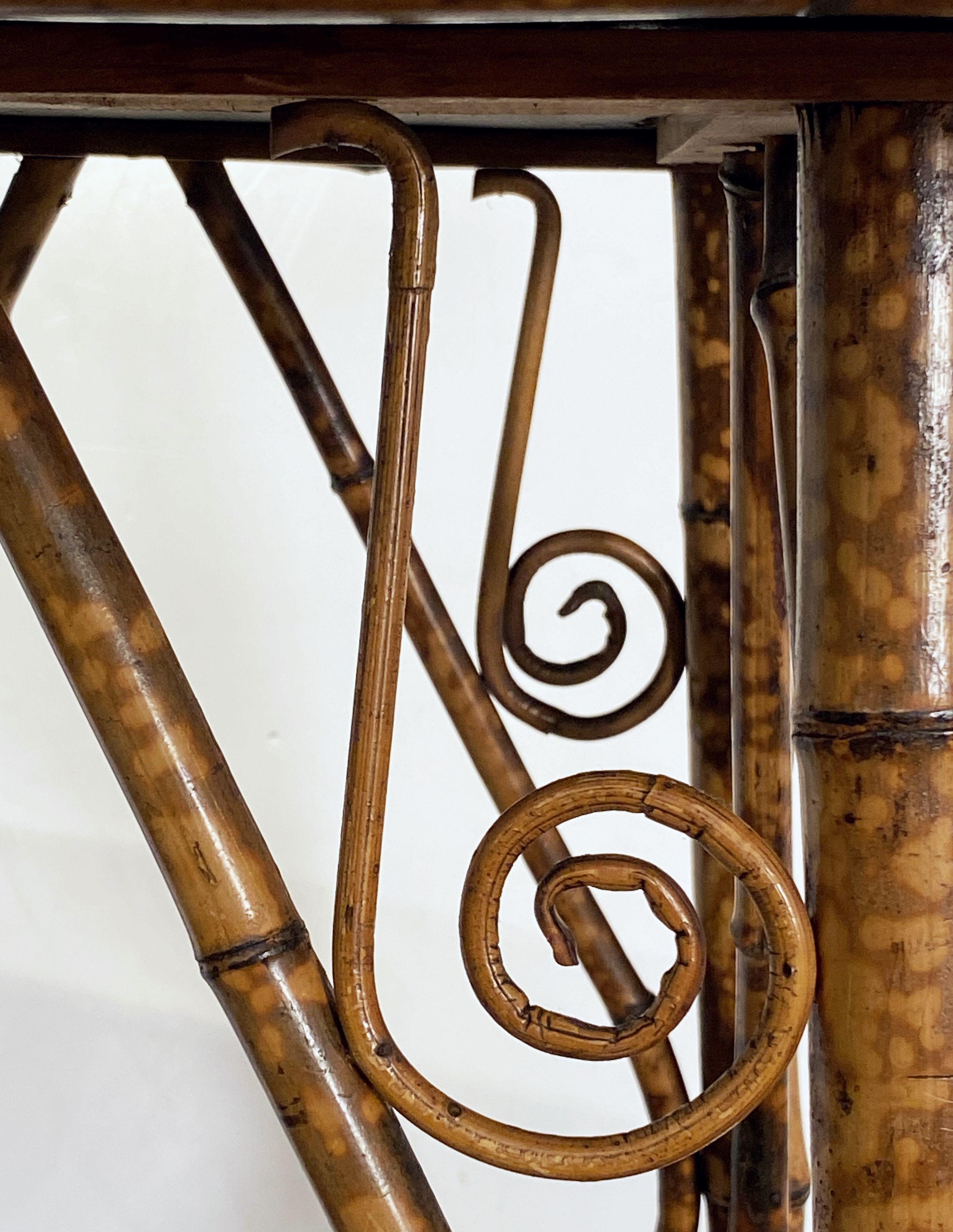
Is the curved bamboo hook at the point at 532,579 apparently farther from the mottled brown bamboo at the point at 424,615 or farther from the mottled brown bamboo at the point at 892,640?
the mottled brown bamboo at the point at 892,640

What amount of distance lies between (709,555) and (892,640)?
25 cm

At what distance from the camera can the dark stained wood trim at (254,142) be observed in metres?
0.60

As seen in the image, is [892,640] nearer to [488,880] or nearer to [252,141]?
[488,880]

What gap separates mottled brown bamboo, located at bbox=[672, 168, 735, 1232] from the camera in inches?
26.6

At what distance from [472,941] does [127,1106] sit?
919 millimetres

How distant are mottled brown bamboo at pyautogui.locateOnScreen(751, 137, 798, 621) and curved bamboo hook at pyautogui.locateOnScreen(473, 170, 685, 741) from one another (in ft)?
0.45

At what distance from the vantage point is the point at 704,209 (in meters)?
0.66

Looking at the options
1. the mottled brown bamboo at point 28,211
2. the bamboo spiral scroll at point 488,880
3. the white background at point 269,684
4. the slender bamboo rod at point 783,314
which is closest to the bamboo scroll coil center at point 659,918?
the bamboo spiral scroll at point 488,880

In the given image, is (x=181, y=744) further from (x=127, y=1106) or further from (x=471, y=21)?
(x=127, y=1106)

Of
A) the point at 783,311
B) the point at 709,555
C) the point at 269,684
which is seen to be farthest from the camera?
the point at 269,684

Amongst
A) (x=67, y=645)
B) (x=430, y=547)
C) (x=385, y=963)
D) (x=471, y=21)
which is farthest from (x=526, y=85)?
(x=385, y=963)

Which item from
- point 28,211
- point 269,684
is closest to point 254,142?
point 28,211

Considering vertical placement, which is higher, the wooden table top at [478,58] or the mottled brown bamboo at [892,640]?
the wooden table top at [478,58]

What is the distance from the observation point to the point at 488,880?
1.48 feet
